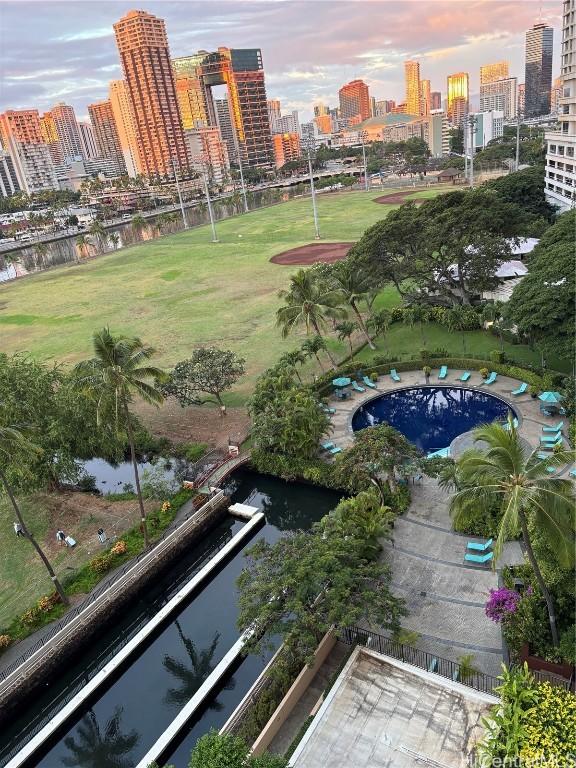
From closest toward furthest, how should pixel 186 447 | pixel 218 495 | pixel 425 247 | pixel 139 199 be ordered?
pixel 218 495 < pixel 186 447 < pixel 425 247 < pixel 139 199

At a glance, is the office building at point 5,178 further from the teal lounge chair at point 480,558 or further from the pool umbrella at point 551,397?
the teal lounge chair at point 480,558

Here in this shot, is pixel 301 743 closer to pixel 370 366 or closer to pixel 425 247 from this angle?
pixel 370 366

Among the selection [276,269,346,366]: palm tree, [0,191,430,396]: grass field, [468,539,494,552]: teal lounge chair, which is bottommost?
[468,539,494,552]: teal lounge chair

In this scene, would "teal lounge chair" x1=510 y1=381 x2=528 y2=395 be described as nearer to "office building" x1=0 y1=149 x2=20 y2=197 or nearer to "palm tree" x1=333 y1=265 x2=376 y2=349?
"palm tree" x1=333 y1=265 x2=376 y2=349

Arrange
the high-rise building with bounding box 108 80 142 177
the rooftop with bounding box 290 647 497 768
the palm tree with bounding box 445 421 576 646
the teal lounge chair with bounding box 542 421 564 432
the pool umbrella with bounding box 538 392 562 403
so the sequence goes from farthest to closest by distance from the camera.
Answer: the high-rise building with bounding box 108 80 142 177 < the pool umbrella with bounding box 538 392 562 403 < the teal lounge chair with bounding box 542 421 564 432 < the rooftop with bounding box 290 647 497 768 < the palm tree with bounding box 445 421 576 646

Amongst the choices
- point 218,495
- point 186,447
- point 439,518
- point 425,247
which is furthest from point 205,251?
point 439,518

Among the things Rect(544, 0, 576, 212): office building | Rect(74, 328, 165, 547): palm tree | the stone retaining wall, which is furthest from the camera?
Rect(544, 0, 576, 212): office building

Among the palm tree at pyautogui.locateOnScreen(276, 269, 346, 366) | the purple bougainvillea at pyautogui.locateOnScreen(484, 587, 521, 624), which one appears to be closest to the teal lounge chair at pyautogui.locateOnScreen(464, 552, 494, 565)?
the purple bougainvillea at pyautogui.locateOnScreen(484, 587, 521, 624)
